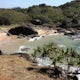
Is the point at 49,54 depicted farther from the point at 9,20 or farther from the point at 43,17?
the point at 43,17

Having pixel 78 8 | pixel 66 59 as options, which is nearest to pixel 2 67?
pixel 66 59

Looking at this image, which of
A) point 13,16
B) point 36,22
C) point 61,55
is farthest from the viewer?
point 13,16

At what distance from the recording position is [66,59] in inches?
1364

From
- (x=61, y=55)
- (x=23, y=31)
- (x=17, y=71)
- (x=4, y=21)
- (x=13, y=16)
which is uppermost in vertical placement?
(x=61, y=55)

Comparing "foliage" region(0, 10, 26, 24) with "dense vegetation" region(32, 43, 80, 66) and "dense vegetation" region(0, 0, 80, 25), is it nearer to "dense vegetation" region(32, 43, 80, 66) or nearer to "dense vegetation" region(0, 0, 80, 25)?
"dense vegetation" region(0, 0, 80, 25)

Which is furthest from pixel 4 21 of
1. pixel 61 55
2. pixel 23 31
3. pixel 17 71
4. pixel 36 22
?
pixel 61 55

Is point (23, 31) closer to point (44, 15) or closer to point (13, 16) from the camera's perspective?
point (13, 16)

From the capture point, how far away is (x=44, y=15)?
424 ft

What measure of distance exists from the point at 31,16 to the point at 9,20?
16133mm

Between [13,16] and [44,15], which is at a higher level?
[13,16]

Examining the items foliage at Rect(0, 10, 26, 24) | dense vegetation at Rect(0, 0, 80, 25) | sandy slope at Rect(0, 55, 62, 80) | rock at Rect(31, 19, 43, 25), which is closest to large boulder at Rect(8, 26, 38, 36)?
rock at Rect(31, 19, 43, 25)

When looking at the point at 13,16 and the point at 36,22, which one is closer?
the point at 36,22

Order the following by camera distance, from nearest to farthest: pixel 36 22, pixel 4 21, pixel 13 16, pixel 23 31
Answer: pixel 23 31 → pixel 4 21 → pixel 36 22 → pixel 13 16

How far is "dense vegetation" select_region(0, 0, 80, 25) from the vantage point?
121 meters
